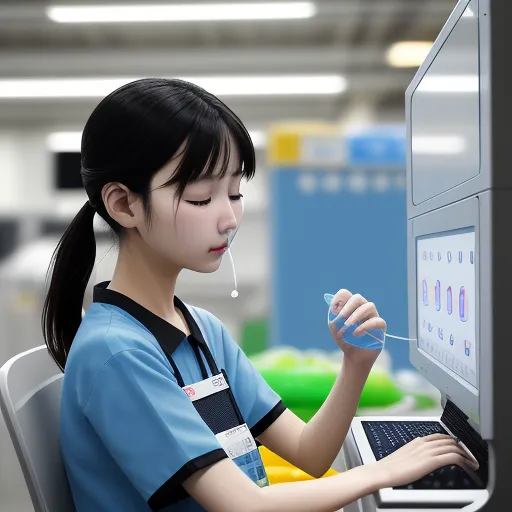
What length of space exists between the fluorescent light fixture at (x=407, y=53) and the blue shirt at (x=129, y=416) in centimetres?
663

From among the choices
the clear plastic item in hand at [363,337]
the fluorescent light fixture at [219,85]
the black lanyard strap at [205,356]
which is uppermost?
the fluorescent light fixture at [219,85]

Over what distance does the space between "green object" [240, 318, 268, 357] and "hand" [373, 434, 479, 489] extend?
134 inches

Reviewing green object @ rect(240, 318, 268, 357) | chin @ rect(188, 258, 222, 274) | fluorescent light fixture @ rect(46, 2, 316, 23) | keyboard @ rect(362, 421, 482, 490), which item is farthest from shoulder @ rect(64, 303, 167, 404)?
fluorescent light fixture @ rect(46, 2, 316, 23)

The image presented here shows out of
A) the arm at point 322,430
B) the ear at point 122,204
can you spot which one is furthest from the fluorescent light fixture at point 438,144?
the ear at point 122,204

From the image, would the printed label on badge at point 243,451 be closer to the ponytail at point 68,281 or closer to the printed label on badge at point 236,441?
the printed label on badge at point 236,441

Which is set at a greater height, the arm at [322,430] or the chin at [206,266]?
the chin at [206,266]

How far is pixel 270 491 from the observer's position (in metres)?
0.90

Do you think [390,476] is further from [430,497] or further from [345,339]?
[345,339]

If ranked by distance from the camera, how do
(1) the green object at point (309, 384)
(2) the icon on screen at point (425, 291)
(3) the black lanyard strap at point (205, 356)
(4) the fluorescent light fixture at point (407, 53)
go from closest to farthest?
1. (3) the black lanyard strap at point (205, 356)
2. (2) the icon on screen at point (425, 291)
3. (1) the green object at point (309, 384)
4. (4) the fluorescent light fixture at point (407, 53)

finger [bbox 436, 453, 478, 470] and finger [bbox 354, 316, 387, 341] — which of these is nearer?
finger [bbox 436, 453, 478, 470]

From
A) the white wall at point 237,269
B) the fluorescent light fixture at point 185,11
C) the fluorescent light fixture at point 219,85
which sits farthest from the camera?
the fluorescent light fixture at point 219,85

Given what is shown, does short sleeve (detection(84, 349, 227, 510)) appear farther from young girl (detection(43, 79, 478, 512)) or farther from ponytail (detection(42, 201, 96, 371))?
ponytail (detection(42, 201, 96, 371))

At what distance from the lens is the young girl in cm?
90

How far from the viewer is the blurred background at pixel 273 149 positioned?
3.31 m
